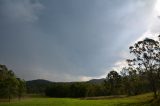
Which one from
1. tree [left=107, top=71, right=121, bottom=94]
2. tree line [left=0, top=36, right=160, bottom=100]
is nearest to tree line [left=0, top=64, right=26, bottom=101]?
tree line [left=0, top=36, right=160, bottom=100]

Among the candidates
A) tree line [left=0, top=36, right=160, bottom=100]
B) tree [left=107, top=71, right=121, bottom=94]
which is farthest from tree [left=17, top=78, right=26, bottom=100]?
tree [left=107, top=71, right=121, bottom=94]

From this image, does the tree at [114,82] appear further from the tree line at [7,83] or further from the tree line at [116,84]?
the tree line at [7,83]

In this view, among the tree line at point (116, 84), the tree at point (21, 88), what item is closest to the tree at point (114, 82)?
the tree line at point (116, 84)

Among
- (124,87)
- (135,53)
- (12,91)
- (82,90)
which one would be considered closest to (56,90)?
(82,90)

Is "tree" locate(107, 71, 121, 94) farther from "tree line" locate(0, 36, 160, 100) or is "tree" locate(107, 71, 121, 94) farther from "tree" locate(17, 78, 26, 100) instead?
"tree" locate(17, 78, 26, 100)

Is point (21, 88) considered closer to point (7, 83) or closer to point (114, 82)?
point (7, 83)

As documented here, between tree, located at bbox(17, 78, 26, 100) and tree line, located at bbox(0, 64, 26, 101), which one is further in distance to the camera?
tree, located at bbox(17, 78, 26, 100)

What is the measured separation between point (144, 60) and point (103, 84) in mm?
85722

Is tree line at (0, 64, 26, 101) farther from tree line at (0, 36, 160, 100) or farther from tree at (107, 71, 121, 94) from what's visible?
tree at (107, 71, 121, 94)

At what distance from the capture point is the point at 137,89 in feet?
500

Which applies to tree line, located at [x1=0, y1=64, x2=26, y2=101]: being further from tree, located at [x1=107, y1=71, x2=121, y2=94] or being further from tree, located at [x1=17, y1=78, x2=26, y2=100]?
tree, located at [x1=107, y1=71, x2=121, y2=94]

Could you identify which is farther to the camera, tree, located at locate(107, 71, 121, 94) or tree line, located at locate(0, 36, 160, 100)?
tree, located at locate(107, 71, 121, 94)

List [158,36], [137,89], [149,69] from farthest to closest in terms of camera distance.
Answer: [137,89], [149,69], [158,36]

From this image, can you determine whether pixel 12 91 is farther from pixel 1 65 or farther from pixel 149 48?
pixel 149 48
